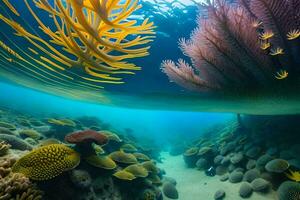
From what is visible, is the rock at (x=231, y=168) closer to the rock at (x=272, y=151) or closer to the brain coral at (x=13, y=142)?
the rock at (x=272, y=151)

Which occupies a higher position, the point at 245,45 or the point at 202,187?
the point at 245,45

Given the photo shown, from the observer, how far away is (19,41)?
393 inches

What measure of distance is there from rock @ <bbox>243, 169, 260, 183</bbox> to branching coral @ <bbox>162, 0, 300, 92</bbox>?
381cm

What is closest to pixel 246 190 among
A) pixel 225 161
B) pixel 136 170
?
pixel 225 161

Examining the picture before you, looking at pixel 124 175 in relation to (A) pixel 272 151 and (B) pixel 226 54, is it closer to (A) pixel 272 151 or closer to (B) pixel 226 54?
(B) pixel 226 54

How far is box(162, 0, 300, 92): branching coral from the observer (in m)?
3.81

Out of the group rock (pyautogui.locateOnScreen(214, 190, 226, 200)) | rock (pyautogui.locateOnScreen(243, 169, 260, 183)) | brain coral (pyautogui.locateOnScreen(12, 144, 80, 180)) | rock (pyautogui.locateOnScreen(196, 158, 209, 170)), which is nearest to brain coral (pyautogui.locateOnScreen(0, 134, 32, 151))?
brain coral (pyautogui.locateOnScreen(12, 144, 80, 180))

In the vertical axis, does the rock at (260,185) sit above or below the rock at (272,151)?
below

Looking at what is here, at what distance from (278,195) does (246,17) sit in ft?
17.0

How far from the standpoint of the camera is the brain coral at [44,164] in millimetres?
4473

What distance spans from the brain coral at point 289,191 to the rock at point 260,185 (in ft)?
1.71

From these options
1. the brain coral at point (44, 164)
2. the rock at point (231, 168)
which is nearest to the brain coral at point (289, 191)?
the rock at point (231, 168)

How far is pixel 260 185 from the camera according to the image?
7.39m

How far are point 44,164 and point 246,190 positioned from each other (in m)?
5.98
